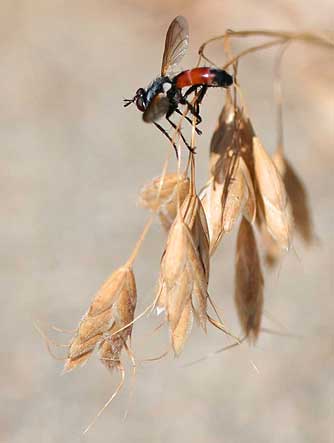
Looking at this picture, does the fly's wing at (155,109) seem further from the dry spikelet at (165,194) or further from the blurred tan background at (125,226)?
the blurred tan background at (125,226)

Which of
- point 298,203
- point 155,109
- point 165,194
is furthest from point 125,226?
point 155,109

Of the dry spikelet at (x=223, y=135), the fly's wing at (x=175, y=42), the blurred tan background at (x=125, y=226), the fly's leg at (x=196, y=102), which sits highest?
the fly's wing at (x=175, y=42)

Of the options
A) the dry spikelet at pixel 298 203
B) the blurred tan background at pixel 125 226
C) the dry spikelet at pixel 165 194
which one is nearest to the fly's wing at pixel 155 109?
the dry spikelet at pixel 165 194

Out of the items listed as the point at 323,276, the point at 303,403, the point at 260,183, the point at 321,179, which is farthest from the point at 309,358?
the point at 260,183

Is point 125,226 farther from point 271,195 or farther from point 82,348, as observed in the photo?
point 82,348

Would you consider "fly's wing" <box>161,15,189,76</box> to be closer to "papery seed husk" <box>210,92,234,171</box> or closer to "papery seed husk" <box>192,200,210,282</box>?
"papery seed husk" <box>210,92,234,171</box>

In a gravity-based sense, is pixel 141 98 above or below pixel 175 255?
above

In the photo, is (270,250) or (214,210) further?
(270,250)
